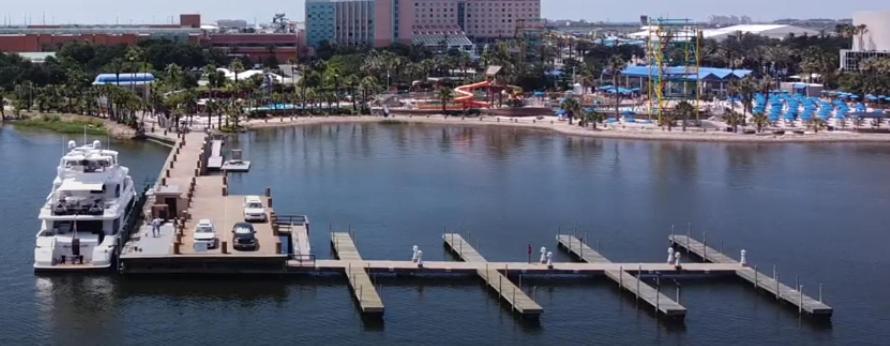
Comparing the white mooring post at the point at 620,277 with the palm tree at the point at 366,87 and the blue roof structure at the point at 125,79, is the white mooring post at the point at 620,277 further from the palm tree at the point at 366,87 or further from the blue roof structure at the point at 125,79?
the blue roof structure at the point at 125,79

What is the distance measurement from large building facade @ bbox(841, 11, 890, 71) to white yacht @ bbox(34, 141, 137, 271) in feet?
298

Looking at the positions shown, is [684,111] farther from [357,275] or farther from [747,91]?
[357,275]

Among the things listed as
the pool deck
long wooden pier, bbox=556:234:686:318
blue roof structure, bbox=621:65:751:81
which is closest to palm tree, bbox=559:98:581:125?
blue roof structure, bbox=621:65:751:81

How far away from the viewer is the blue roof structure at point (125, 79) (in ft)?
314

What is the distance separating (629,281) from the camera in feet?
119

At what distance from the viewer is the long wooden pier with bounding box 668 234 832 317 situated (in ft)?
111

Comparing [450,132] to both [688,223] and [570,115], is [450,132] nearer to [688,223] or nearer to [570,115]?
[570,115]

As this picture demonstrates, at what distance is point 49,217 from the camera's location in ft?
124

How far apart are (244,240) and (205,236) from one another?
44.6 inches

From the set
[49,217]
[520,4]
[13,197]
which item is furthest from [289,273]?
[520,4]

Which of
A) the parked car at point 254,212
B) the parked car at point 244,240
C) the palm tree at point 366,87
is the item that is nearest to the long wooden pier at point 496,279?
the parked car at point 254,212

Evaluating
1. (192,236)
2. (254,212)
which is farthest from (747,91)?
(192,236)

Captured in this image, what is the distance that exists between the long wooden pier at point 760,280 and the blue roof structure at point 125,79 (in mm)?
60987

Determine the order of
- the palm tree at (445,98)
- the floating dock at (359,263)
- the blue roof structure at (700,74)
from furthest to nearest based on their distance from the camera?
the blue roof structure at (700,74) < the palm tree at (445,98) < the floating dock at (359,263)
